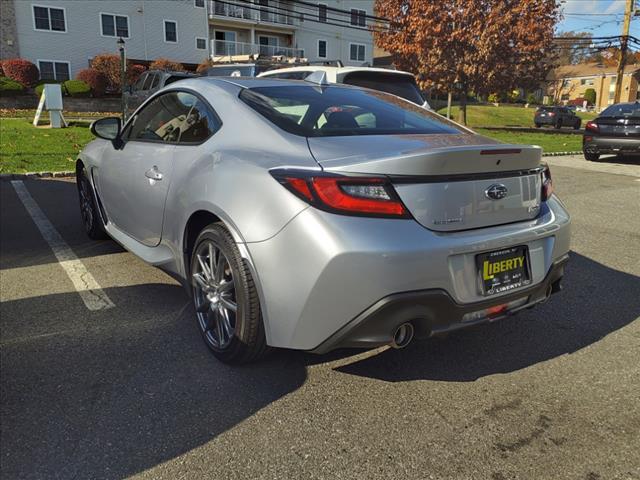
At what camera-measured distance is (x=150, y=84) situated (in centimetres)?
1570

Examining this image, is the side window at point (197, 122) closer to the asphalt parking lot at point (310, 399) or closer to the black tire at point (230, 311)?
the black tire at point (230, 311)

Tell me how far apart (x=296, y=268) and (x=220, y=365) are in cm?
95

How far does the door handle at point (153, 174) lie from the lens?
3.43 m

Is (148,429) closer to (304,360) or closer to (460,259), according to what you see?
(304,360)

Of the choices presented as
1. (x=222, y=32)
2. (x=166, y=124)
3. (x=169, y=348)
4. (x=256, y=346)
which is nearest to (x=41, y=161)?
(x=166, y=124)

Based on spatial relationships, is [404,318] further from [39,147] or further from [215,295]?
[39,147]

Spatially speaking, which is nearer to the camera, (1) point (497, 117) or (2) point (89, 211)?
(2) point (89, 211)

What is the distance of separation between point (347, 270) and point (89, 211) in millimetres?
3744

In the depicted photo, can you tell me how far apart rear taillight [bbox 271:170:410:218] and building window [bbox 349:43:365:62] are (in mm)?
46086

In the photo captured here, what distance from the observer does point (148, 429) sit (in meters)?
2.44

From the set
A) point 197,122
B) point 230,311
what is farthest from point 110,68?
point 230,311

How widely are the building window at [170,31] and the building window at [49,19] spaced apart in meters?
6.26

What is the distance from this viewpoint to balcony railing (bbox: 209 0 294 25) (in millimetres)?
38094

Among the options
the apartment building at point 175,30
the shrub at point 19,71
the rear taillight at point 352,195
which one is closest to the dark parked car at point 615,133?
the rear taillight at point 352,195
